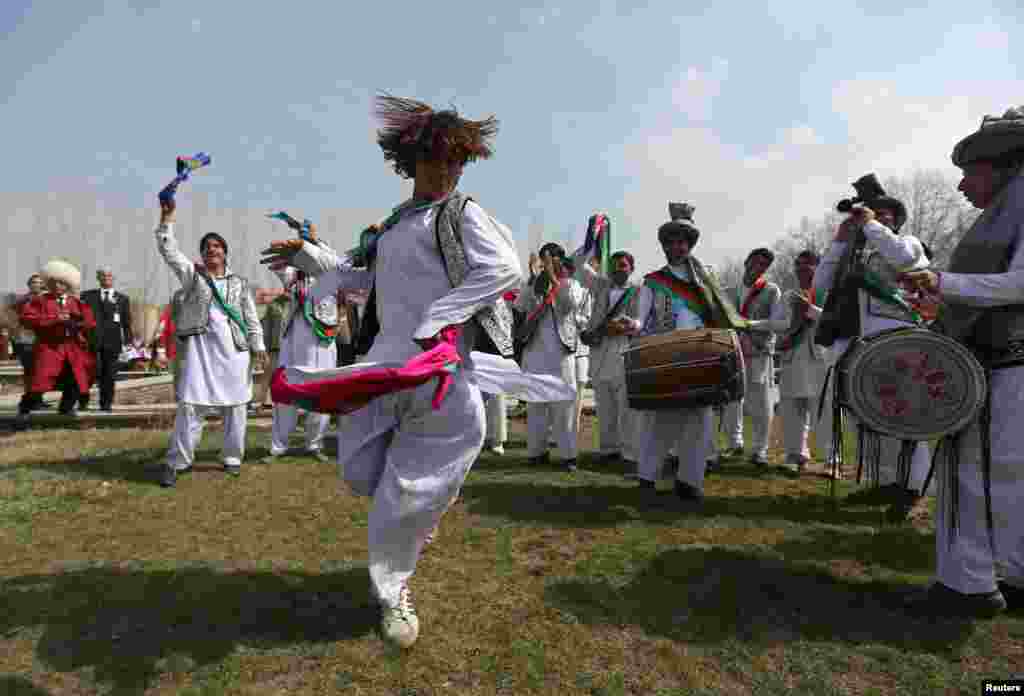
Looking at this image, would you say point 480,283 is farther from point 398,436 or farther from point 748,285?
point 748,285

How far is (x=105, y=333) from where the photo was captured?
1024 centimetres

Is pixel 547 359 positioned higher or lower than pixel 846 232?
lower

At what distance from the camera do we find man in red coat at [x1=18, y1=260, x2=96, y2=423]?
29.5 feet

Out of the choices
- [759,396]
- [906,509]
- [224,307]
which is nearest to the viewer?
[906,509]

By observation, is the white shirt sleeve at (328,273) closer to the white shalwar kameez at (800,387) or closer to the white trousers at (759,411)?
the white trousers at (759,411)

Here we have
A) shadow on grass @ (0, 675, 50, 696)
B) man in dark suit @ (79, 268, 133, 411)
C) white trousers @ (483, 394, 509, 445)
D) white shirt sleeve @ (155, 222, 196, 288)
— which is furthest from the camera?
man in dark suit @ (79, 268, 133, 411)

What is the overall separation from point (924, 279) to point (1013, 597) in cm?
163

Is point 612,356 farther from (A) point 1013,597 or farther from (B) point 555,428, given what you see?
(A) point 1013,597

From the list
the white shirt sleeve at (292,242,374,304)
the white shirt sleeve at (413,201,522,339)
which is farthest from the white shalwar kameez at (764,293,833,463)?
the white shirt sleeve at (292,242,374,304)

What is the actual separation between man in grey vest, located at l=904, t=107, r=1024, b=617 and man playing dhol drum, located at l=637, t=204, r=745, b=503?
2.03 metres

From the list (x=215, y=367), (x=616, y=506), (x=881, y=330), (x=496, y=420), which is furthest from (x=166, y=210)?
(x=881, y=330)

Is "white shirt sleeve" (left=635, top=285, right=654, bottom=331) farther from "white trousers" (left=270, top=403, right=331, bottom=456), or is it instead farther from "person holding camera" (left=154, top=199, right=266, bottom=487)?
"person holding camera" (left=154, top=199, right=266, bottom=487)

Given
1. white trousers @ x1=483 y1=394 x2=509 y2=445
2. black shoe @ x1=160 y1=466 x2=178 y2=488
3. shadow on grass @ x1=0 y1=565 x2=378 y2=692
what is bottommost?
shadow on grass @ x1=0 y1=565 x2=378 y2=692

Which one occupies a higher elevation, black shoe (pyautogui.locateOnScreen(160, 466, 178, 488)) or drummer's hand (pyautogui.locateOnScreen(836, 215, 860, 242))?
drummer's hand (pyautogui.locateOnScreen(836, 215, 860, 242))
